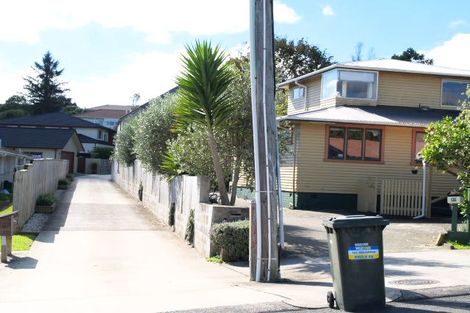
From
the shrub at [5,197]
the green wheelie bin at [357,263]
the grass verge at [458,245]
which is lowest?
the shrub at [5,197]

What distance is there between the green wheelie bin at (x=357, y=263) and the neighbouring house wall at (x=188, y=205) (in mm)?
5074

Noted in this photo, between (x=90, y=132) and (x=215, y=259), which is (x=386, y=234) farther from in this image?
(x=90, y=132)

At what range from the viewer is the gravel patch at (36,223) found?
15.9 meters

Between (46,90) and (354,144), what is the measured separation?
7983 centimetres

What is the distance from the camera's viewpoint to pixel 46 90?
9219 cm

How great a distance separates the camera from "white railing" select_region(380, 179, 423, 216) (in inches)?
754

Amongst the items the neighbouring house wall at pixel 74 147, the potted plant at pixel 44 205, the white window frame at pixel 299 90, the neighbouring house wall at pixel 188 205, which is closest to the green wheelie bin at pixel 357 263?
the neighbouring house wall at pixel 188 205

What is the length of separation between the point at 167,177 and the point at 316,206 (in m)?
6.20

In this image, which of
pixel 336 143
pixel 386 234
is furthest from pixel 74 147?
pixel 386 234

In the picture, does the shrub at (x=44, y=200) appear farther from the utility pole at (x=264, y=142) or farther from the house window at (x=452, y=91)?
the house window at (x=452, y=91)

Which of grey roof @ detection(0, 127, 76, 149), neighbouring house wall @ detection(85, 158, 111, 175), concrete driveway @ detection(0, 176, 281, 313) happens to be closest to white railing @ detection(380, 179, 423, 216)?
concrete driveway @ detection(0, 176, 281, 313)

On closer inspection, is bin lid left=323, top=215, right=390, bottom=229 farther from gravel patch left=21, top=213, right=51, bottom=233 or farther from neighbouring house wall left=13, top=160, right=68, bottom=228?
gravel patch left=21, top=213, right=51, bottom=233

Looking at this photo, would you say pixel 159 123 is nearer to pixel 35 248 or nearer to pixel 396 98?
pixel 35 248

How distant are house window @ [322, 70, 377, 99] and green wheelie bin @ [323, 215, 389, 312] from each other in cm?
1638
